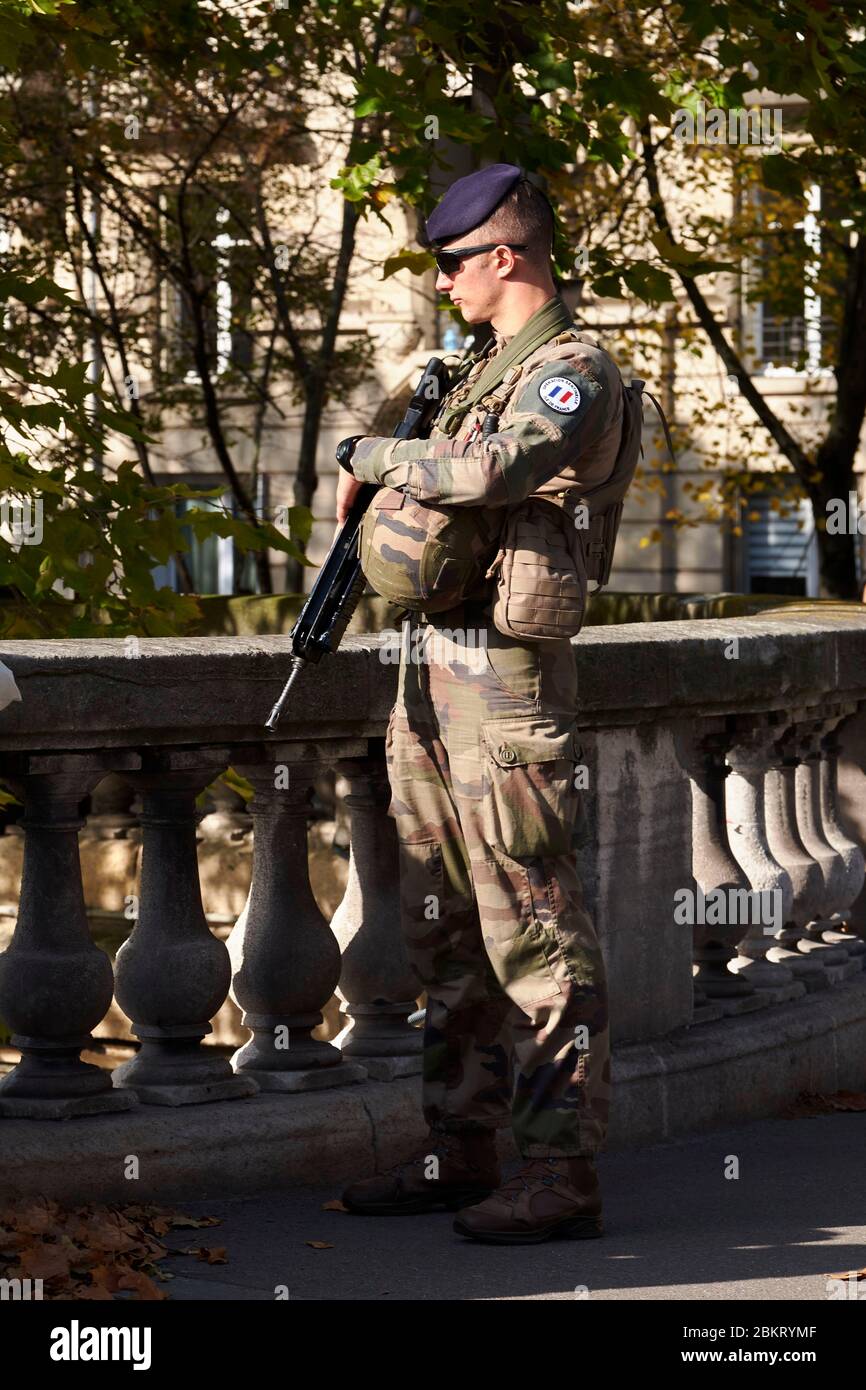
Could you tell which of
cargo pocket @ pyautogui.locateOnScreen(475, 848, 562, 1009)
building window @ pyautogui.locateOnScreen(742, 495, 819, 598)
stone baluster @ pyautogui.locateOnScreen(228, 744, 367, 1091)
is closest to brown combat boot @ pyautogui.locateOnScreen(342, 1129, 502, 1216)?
stone baluster @ pyautogui.locateOnScreen(228, 744, 367, 1091)

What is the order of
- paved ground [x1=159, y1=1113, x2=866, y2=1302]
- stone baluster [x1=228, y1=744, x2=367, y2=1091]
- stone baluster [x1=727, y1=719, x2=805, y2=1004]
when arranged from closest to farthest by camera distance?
1. paved ground [x1=159, y1=1113, x2=866, y2=1302]
2. stone baluster [x1=228, y1=744, x2=367, y2=1091]
3. stone baluster [x1=727, y1=719, x2=805, y2=1004]

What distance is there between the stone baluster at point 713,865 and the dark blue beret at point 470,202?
1.83 meters

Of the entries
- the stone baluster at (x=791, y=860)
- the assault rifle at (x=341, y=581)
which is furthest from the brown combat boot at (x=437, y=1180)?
the stone baluster at (x=791, y=860)

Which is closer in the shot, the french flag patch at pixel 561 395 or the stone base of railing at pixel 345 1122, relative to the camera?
the french flag patch at pixel 561 395

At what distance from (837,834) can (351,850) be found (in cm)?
185

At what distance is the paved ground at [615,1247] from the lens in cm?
373

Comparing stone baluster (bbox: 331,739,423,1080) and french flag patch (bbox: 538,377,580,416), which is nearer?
french flag patch (bbox: 538,377,580,416)

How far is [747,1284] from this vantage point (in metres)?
3.76

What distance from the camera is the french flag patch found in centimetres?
383

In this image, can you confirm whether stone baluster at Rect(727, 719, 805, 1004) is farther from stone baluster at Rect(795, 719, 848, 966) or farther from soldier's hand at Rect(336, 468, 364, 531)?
soldier's hand at Rect(336, 468, 364, 531)

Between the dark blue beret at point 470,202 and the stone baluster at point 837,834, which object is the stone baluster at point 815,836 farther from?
the dark blue beret at point 470,202

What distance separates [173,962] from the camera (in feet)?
14.2

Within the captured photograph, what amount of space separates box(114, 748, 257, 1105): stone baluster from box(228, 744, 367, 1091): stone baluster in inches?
4.2
